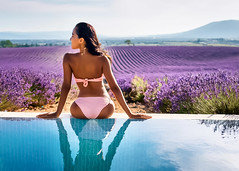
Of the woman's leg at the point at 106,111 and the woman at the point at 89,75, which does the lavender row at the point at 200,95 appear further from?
the woman's leg at the point at 106,111

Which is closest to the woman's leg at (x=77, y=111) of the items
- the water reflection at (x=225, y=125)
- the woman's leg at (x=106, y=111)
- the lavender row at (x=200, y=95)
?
the woman's leg at (x=106, y=111)

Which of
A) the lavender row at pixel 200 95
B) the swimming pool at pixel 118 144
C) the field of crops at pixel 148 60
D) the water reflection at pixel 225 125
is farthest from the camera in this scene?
the field of crops at pixel 148 60

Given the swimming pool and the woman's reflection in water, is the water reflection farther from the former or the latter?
the woman's reflection in water

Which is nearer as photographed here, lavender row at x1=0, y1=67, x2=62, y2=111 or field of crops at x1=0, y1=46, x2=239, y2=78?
lavender row at x1=0, y1=67, x2=62, y2=111

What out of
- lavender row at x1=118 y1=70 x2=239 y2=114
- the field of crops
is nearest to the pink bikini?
lavender row at x1=118 y1=70 x2=239 y2=114

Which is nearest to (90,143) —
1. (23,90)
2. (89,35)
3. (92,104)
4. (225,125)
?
(92,104)

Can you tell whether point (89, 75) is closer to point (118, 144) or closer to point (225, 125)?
point (118, 144)

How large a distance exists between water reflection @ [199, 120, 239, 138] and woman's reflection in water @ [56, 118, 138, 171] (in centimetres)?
71

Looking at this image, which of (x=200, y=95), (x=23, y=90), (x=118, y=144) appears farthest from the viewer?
(x=23, y=90)

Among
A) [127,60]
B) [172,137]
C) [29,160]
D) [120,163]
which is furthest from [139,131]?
[127,60]

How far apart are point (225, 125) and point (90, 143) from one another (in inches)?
48.3

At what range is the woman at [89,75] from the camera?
2477 mm

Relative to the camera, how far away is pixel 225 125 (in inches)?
101

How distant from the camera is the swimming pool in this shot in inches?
72.0
